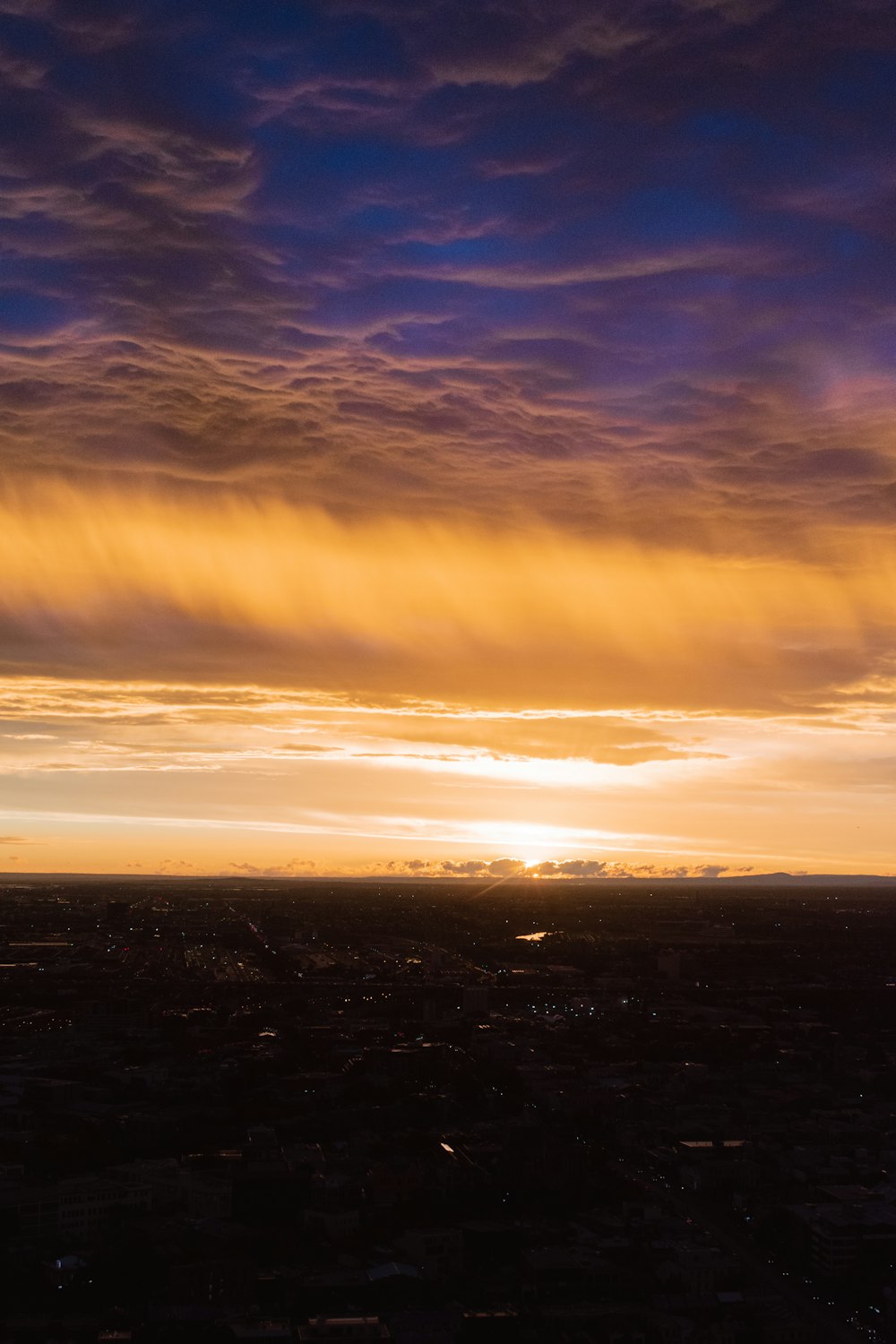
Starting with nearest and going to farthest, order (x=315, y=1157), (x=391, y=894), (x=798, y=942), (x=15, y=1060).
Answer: (x=315, y=1157) → (x=15, y=1060) → (x=798, y=942) → (x=391, y=894)

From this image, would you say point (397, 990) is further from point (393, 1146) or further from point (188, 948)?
point (393, 1146)

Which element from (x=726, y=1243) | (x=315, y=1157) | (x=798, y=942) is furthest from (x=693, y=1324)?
(x=798, y=942)

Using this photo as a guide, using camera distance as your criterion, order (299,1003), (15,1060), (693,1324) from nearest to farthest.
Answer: (693,1324) < (15,1060) < (299,1003)

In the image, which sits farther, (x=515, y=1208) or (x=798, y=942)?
(x=798, y=942)

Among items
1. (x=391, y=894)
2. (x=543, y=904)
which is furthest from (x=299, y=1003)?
(x=391, y=894)

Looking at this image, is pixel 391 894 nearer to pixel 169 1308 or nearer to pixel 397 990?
pixel 397 990

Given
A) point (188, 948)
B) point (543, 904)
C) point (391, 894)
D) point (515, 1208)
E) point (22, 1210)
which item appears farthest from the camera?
point (391, 894)
